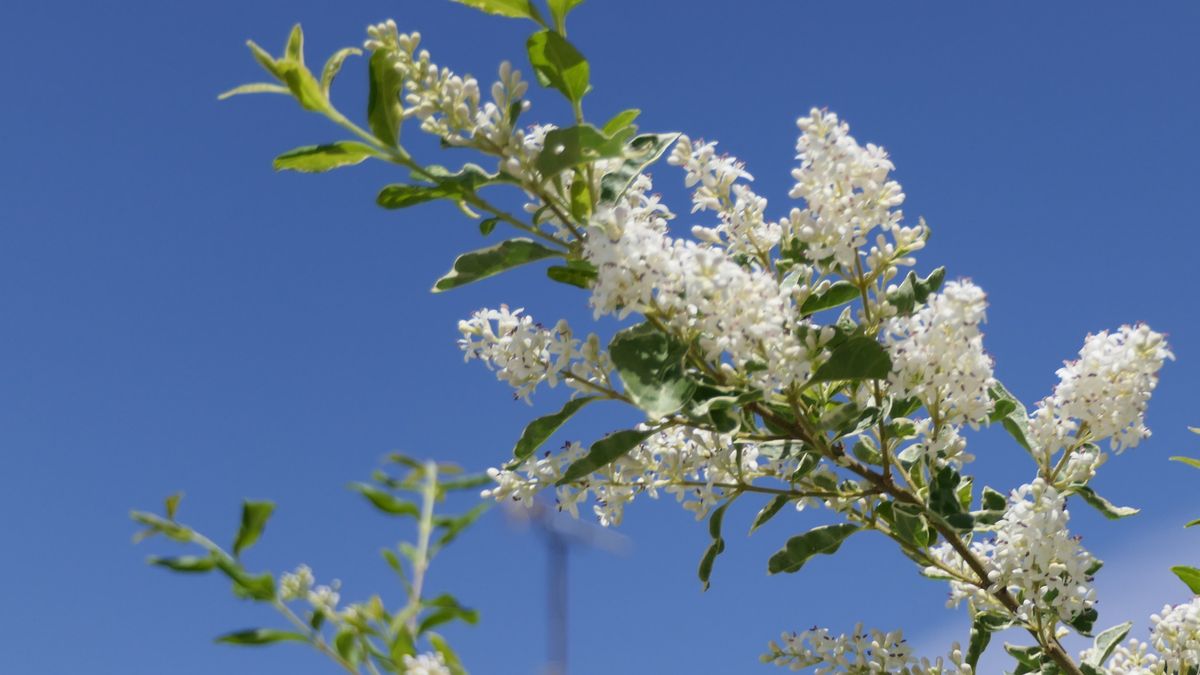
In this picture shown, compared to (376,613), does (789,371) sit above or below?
above

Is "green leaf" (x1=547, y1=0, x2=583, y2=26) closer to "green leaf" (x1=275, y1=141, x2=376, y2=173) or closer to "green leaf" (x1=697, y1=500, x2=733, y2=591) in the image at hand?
"green leaf" (x1=275, y1=141, x2=376, y2=173)

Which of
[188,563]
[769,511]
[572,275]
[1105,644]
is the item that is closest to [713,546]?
[769,511]

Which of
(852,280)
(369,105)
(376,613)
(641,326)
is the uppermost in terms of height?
(852,280)

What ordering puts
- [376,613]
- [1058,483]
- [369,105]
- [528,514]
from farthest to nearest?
[1058,483]
[528,514]
[369,105]
[376,613]

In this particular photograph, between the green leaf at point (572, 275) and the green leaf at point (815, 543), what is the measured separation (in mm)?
780

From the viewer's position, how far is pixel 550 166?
6.55 feet

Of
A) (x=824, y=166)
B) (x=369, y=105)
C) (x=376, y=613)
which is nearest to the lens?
(x=376, y=613)

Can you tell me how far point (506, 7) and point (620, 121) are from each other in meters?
0.30

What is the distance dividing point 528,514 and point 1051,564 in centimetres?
116

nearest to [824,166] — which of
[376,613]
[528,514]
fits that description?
[528,514]

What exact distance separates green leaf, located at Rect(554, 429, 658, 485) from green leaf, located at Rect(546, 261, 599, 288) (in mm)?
302

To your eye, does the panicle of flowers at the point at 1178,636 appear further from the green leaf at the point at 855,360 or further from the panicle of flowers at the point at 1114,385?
the green leaf at the point at 855,360

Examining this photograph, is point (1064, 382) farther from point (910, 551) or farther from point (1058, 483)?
point (910, 551)

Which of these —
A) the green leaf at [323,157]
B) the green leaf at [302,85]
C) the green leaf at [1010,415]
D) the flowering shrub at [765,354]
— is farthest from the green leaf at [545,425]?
the green leaf at [1010,415]
